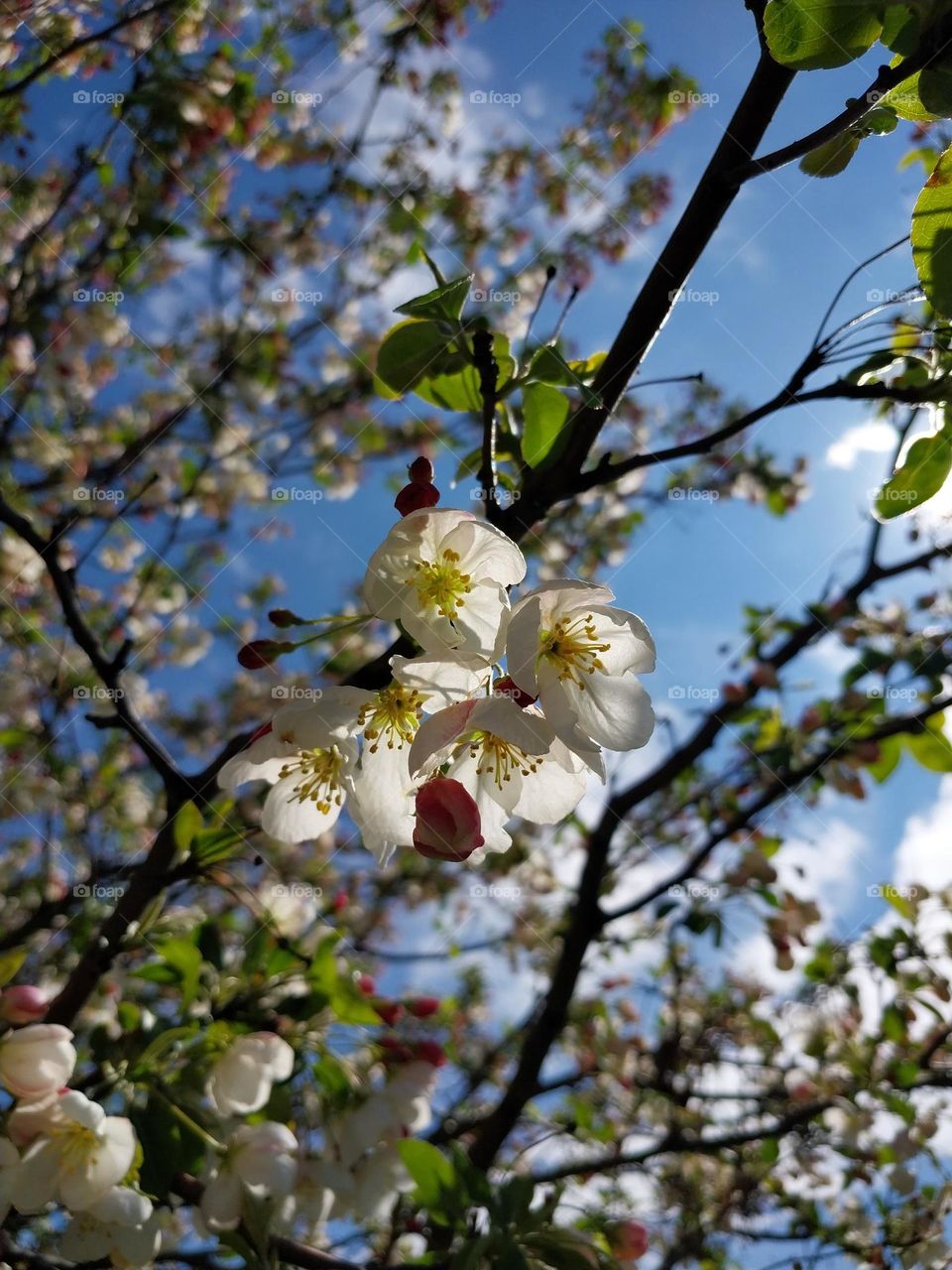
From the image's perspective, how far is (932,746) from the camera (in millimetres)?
2033

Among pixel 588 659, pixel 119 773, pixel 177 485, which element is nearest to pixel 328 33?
pixel 177 485

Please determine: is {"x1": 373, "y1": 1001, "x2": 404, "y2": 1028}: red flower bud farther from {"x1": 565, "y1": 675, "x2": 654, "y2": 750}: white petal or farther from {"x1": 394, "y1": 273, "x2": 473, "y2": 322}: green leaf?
{"x1": 394, "y1": 273, "x2": 473, "y2": 322}: green leaf

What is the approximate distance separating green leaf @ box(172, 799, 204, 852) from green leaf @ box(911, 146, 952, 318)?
106cm

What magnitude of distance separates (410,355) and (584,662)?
43cm

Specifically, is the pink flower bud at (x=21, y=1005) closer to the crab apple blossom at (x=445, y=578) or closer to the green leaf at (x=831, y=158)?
the crab apple blossom at (x=445, y=578)

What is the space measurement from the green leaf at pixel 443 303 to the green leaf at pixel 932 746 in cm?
156

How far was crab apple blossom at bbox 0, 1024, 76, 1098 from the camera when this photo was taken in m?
1.07

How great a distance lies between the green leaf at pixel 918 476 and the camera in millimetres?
930

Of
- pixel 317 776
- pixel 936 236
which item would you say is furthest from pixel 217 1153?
pixel 936 236

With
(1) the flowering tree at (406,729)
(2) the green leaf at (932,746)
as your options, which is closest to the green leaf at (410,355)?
(1) the flowering tree at (406,729)

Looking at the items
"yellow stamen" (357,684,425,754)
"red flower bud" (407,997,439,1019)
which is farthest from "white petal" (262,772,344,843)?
"red flower bud" (407,997,439,1019)

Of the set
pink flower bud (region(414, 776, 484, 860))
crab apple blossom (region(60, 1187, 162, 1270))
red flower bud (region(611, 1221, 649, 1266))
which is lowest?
crab apple blossom (region(60, 1187, 162, 1270))

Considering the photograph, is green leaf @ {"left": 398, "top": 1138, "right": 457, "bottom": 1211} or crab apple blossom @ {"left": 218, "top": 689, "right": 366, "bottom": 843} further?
green leaf @ {"left": 398, "top": 1138, "right": 457, "bottom": 1211}

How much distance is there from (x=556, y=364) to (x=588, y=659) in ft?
1.12
